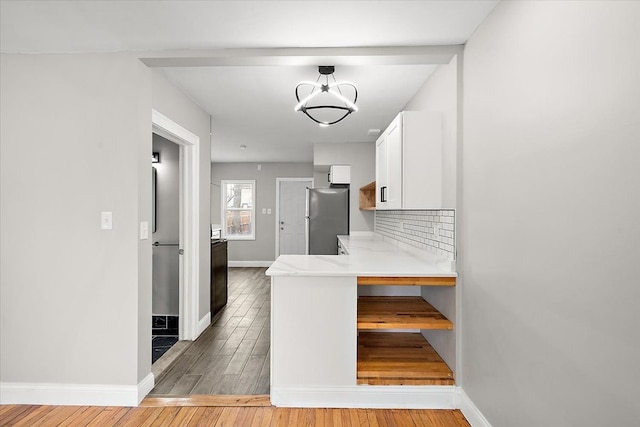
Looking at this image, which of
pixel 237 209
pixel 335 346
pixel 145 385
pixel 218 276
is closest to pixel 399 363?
pixel 335 346

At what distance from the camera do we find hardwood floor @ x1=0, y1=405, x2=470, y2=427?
2.19m

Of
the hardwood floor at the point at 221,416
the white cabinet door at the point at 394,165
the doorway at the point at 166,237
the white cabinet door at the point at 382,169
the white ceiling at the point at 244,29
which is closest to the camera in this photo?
the white ceiling at the point at 244,29

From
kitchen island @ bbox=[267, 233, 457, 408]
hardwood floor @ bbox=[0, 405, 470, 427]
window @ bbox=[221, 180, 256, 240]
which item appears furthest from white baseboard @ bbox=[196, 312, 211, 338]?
window @ bbox=[221, 180, 256, 240]

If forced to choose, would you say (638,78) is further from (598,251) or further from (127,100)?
(127,100)

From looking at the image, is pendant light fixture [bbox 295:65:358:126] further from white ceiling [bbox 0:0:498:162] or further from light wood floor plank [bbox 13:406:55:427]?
light wood floor plank [bbox 13:406:55:427]

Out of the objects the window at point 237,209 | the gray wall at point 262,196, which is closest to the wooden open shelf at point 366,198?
the gray wall at point 262,196

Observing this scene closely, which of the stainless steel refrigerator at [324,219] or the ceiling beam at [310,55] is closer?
the ceiling beam at [310,55]

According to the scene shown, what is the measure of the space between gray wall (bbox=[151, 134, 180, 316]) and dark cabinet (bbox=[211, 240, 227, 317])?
40 centimetres

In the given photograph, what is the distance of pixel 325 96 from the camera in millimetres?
3455

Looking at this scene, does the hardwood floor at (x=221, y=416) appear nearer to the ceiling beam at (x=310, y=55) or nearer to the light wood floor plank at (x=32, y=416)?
the light wood floor plank at (x=32, y=416)

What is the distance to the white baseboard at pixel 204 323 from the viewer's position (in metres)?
3.68

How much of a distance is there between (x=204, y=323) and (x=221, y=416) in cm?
169

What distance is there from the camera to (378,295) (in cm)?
314

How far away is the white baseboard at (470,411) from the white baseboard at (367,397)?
0.13ft
